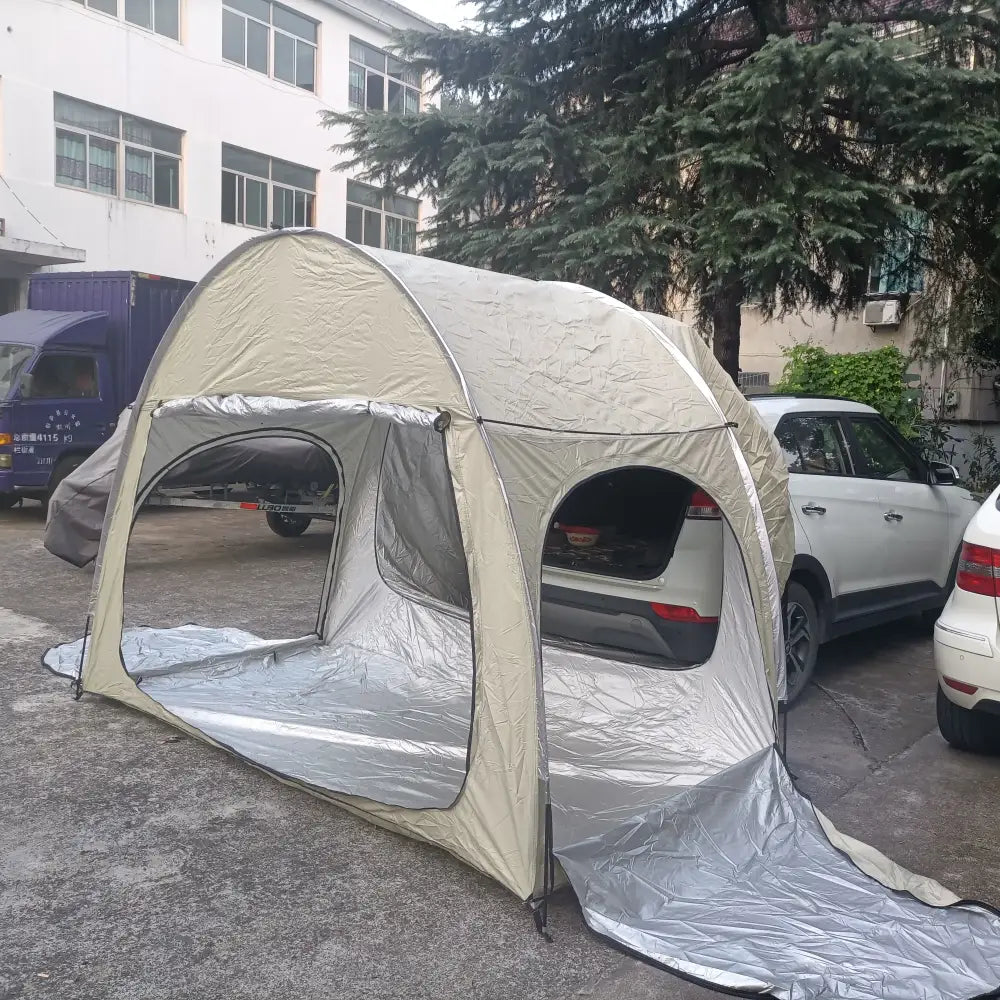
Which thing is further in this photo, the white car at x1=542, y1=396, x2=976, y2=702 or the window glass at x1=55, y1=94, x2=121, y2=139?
the window glass at x1=55, y1=94, x2=121, y2=139

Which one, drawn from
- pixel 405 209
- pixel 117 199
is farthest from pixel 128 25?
pixel 405 209

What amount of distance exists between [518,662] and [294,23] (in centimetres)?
2187

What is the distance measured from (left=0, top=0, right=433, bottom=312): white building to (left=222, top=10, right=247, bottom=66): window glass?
0.12 ft

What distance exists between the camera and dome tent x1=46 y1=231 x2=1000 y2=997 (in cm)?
367

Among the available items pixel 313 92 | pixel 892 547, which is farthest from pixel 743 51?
pixel 313 92

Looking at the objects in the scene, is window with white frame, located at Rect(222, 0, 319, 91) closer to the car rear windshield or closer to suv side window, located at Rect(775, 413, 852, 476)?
suv side window, located at Rect(775, 413, 852, 476)

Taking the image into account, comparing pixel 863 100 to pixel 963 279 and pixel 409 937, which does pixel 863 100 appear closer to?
pixel 963 279

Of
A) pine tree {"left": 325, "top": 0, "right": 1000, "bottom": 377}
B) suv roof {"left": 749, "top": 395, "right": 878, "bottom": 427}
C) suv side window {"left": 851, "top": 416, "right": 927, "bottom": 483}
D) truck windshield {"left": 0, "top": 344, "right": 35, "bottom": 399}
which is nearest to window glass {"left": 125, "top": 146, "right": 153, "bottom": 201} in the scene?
truck windshield {"left": 0, "top": 344, "right": 35, "bottom": 399}

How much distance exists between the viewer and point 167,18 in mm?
19625

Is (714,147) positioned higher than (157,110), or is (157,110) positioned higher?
(157,110)

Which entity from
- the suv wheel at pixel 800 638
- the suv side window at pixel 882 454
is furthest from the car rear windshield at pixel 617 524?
the suv side window at pixel 882 454

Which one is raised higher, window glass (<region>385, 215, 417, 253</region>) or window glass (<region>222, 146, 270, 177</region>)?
window glass (<region>222, 146, 270, 177</region>)

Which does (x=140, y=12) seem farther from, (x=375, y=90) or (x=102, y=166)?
(x=375, y=90)

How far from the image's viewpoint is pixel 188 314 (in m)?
5.52
